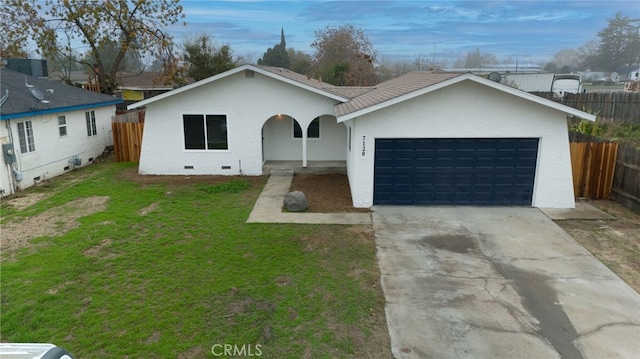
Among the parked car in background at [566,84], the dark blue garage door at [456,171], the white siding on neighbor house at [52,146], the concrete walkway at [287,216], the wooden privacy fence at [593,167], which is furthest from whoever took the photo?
the parked car in background at [566,84]

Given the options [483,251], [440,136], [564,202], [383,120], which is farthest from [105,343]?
[564,202]

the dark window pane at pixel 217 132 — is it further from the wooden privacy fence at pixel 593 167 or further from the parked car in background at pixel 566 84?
the parked car in background at pixel 566 84

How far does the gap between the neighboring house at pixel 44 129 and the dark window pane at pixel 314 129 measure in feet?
31.0

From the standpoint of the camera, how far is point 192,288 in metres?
7.07

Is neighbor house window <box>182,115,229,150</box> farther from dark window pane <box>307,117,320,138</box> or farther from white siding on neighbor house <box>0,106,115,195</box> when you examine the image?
white siding on neighbor house <box>0,106,115,195</box>

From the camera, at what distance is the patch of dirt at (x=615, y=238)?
788 cm

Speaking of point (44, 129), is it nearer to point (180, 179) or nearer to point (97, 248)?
point (180, 179)

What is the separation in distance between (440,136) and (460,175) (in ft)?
4.09

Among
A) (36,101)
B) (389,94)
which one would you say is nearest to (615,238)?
(389,94)

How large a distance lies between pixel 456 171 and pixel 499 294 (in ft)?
17.3

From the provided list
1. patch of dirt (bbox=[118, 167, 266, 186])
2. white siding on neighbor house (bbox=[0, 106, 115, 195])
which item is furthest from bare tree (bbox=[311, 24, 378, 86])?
patch of dirt (bbox=[118, 167, 266, 186])

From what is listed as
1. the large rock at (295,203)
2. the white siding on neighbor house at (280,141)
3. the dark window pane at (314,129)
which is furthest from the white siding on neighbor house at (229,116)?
the large rock at (295,203)

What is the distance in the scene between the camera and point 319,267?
25.9ft

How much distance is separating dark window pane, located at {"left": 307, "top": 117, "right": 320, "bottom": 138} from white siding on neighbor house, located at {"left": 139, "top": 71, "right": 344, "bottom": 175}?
142 centimetres
